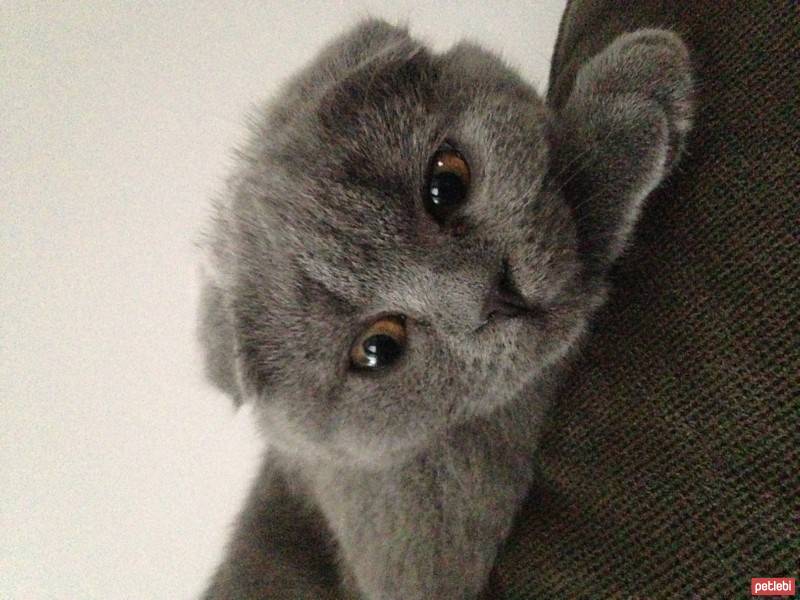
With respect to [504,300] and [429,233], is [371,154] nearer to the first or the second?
[429,233]

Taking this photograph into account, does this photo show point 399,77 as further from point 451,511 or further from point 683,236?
point 451,511

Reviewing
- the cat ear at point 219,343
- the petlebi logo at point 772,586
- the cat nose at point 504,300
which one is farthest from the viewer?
the cat ear at point 219,343

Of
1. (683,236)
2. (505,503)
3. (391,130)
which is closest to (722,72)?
(683,236)

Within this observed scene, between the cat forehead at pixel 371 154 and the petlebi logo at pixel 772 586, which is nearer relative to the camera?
the petlebi logo at pixel 772 586

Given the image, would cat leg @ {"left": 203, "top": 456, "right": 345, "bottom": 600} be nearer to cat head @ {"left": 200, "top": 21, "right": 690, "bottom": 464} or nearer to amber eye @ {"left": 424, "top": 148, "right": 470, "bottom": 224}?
cat head @ {"left": 200, "top": 21, "right": 690, "bottom": 464}

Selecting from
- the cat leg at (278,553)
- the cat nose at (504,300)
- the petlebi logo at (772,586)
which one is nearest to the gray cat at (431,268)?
the cat nose at (504,300)

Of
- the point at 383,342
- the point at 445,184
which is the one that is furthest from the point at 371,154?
the point at 383,342

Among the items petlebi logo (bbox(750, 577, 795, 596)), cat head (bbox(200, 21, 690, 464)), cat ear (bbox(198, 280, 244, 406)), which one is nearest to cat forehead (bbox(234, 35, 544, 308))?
cat head (bbox(200, 21, 690, 464))

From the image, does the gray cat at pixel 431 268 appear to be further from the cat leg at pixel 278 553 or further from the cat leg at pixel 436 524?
the cat leg at pixel 278 553
